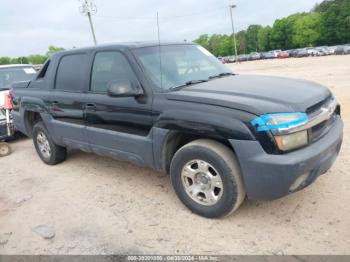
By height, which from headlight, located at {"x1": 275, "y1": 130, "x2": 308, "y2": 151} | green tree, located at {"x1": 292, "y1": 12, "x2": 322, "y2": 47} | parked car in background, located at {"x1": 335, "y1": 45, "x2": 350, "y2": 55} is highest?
green tree, located at {"x1": 292, "y1": 12, "x2": 322, "y2": 47}

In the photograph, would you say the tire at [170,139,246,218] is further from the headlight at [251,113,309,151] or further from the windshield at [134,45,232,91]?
the windshield at [134,45,232,91]

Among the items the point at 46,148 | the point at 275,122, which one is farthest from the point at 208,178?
the point at 46,148

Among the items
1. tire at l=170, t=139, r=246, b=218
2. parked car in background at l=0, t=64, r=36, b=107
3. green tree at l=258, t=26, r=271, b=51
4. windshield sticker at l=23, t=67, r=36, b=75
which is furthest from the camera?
green tree at l=258, t=26, r=271, b=51

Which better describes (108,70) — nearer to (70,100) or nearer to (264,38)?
(70,100)

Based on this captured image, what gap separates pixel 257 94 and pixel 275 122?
45 cm

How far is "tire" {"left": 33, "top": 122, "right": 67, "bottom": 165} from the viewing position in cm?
562

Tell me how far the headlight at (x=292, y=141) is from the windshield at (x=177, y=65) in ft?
4.48

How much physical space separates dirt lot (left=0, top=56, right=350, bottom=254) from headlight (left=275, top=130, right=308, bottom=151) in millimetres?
838

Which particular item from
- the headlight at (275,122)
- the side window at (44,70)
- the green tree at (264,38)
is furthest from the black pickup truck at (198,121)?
the green tree at (264,38)

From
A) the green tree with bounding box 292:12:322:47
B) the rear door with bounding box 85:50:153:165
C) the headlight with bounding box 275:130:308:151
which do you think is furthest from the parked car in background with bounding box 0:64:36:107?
the green tree with bounding box 292:12:322:47

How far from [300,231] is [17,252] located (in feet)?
8.98

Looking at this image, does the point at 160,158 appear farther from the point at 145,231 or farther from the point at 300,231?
the point at 300,231

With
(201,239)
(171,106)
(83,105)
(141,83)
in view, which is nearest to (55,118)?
(83,105)

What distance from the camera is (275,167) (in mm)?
2992
